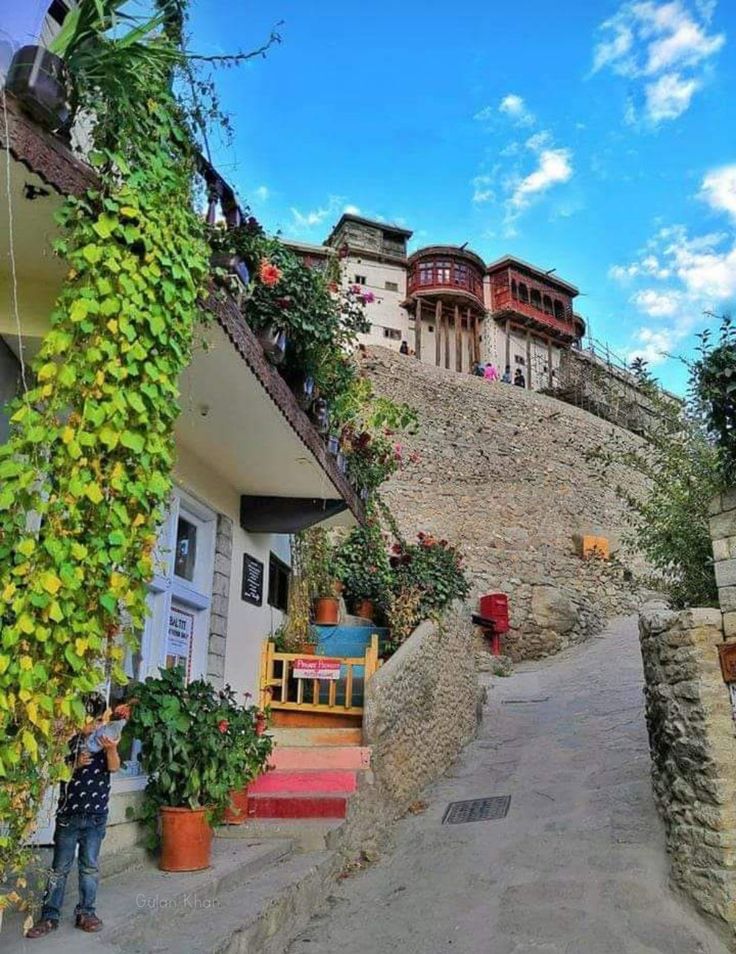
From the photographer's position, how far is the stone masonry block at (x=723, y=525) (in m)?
5.16

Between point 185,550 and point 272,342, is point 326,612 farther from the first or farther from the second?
point 272,342

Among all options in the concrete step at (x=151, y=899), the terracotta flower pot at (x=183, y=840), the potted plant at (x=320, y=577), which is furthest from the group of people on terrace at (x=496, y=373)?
the terracotta flower pot at (x=183, y=840)

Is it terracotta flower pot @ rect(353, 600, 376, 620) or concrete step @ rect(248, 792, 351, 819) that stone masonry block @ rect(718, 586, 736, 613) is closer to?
concrete step @ rect(248, 792, 351, 819)

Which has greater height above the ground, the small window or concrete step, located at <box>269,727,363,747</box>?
the small window

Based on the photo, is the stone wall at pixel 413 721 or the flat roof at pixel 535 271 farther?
the flat roof at pixel 535 271

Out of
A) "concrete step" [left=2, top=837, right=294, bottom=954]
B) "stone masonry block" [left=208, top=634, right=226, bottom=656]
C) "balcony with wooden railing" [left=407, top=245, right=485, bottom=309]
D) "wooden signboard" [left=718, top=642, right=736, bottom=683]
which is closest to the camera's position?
"concrete step" [left=2, top=837, right=294, bottom=954]

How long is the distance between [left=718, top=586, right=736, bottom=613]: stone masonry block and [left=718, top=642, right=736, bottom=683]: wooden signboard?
9.6 inches

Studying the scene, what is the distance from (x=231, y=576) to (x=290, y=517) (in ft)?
2.86

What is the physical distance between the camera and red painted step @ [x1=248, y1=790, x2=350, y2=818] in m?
5.79

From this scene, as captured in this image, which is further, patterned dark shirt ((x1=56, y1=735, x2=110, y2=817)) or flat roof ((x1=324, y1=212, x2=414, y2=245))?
flat roof ((x1=324, y1=212, x2=414, y2=245))

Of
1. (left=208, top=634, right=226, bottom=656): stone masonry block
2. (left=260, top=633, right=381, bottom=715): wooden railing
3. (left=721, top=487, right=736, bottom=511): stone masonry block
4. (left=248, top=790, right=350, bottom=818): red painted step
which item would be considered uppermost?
(left=721, top=487, right=736, bottom=511): stone masonry block

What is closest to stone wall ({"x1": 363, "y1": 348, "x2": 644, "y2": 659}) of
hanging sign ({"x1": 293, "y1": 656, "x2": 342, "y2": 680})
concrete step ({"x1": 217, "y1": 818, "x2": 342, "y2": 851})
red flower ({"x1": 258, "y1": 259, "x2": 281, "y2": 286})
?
hanging sign ({"x1": 293, "y1": 656, "x2": 342, "y2": 680})

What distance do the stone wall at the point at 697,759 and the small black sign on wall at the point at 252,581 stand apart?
378cm

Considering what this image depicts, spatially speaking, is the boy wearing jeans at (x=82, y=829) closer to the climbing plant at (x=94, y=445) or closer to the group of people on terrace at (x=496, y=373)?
the climbing plant at (x=94, y=445)
